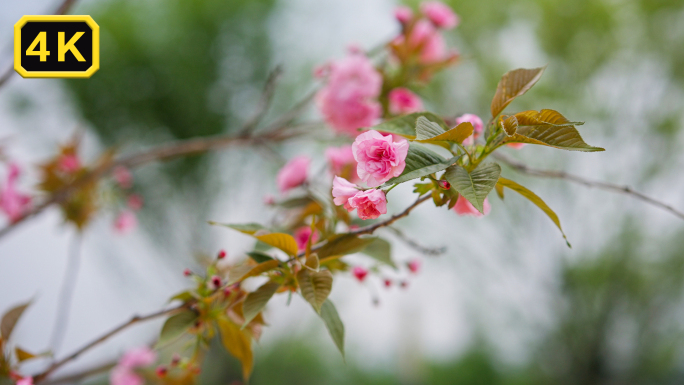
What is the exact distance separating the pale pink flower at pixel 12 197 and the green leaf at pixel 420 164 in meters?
0.62

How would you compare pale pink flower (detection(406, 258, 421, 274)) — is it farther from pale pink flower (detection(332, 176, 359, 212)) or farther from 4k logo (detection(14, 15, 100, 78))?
4k logo (detection(14, 15, 100, 78))

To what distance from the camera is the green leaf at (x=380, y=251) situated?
1.11 ft

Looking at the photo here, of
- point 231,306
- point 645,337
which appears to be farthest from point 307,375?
point 231,306

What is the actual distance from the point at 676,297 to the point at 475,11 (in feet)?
5.44

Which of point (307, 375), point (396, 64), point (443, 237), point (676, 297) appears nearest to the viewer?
point (396, 64)

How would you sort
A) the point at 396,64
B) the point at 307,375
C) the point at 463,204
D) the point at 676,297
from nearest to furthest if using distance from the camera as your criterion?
the point at 463,204
the point at 396,64
the point at 676,297
the point at 307,375

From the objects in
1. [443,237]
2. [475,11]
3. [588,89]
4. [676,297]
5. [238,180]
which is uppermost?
[475,11]

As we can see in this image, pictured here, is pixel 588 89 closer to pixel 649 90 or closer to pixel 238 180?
pixel 649 90

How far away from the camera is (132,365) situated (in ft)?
2.02

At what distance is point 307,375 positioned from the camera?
7.71 ft

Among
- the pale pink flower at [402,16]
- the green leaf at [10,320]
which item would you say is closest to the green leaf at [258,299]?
the green leaf at [10,320]

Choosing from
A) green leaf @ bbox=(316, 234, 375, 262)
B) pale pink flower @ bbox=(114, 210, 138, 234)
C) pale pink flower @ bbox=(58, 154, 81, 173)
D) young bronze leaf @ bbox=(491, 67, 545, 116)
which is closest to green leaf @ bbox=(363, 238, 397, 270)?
green leaf @ bbox=(316, 234, 375, 262)

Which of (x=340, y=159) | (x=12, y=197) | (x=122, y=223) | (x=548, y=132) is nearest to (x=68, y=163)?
(x=12, y=197)

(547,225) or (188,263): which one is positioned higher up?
(547,225)
